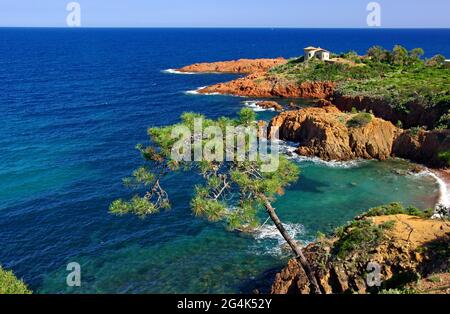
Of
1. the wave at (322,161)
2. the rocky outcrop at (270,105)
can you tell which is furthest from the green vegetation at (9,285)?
the rocky outcrop at (270,105)

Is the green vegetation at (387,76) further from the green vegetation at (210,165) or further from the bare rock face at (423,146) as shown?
the green vegetation at (210,165)

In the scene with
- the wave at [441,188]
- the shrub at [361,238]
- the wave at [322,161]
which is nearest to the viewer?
the shrub at [361,238]

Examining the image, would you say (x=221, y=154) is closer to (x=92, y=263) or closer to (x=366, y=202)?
(x=92, y=263)

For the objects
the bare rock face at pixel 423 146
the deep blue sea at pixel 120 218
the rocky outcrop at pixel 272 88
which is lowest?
the deep blue sea at pixel 120 218

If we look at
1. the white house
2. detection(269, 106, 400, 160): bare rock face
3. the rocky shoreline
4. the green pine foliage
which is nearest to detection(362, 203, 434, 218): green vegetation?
the rocky shoreline

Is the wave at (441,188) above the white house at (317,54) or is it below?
below

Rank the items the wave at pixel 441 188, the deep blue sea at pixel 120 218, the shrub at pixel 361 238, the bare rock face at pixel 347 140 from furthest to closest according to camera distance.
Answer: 1. the bare rock face at pixel 347 140
2. the wave at pixel 441 188
3. the deep blue sea at pixel 120 218
4. the shrub at pixel 361 238
